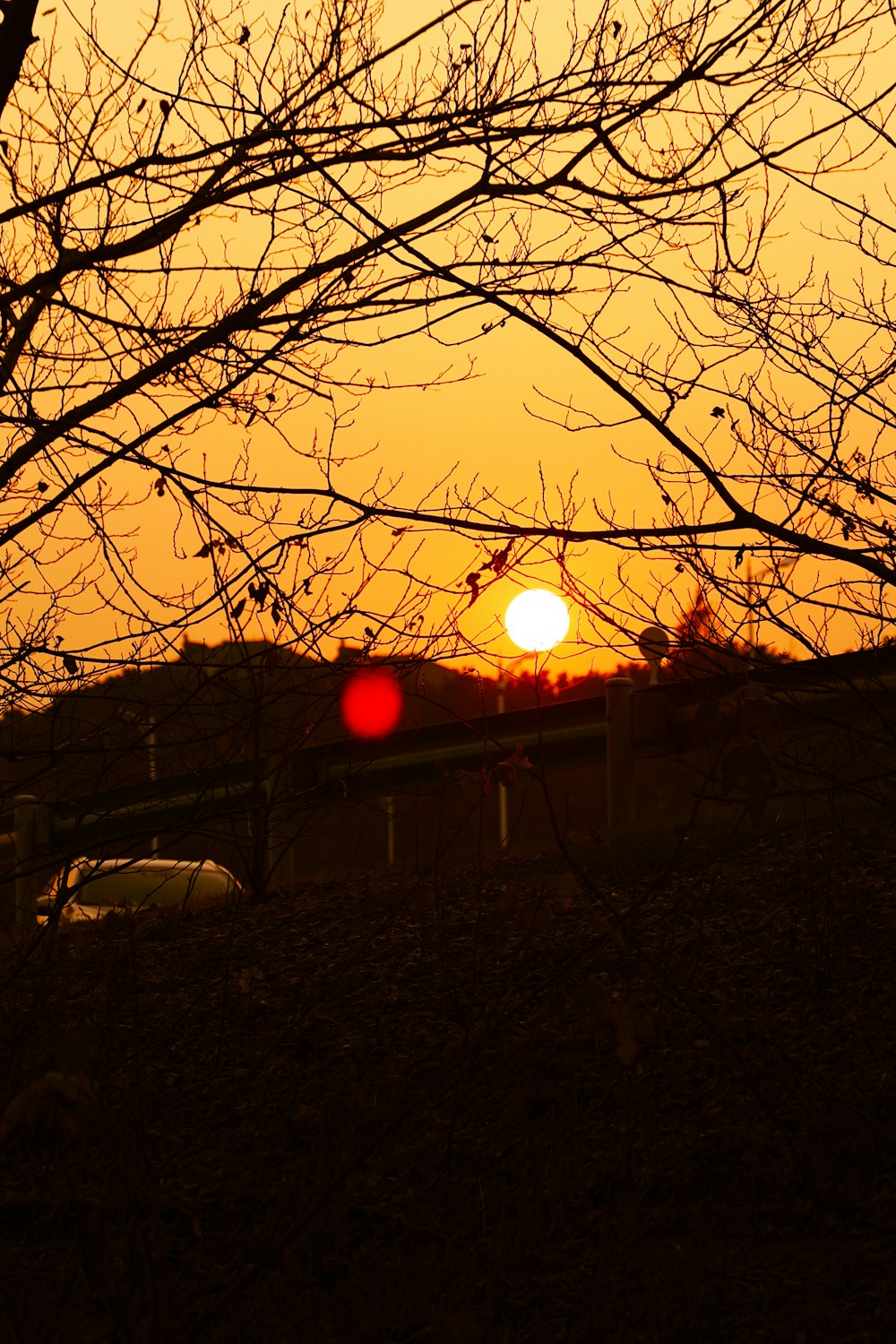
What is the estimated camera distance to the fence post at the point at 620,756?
6.53 metres

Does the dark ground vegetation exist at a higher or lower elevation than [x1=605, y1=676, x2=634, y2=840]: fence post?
lower

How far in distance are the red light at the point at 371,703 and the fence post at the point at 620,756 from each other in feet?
5.72

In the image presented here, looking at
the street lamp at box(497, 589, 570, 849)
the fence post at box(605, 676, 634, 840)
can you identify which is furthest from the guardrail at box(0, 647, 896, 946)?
the street lamp at box(497, 589, 570, 849)

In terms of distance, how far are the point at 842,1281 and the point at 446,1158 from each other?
1.23 meters

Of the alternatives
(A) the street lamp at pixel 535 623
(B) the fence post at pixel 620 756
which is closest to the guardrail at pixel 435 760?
(B) the fence post at pixel 620 756

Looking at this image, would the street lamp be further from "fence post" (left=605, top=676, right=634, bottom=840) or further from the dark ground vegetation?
"fence post" (left=605, top=676, right=634, bottom=840)

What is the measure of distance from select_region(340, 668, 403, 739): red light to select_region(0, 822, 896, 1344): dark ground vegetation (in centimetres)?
73

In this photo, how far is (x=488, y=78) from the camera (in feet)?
13.0

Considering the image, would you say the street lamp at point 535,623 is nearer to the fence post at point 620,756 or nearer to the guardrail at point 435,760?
the guardrail at point 435,760

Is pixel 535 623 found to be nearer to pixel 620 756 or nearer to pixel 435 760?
pixel 620 756

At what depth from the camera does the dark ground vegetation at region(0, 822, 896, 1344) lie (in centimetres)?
297

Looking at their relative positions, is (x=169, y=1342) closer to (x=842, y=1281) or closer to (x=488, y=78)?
(x=842, y=1281)

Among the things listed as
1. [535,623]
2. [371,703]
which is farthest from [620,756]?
[535,623]

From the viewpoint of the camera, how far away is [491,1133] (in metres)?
4.03
